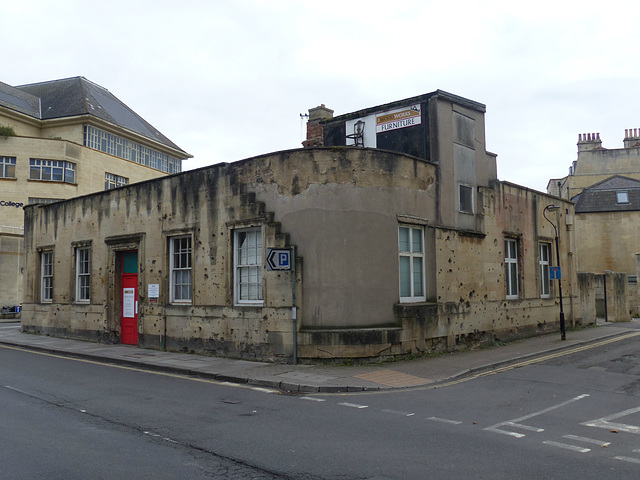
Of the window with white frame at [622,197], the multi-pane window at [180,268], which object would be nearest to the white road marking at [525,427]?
the multi-pane window at [180,268]

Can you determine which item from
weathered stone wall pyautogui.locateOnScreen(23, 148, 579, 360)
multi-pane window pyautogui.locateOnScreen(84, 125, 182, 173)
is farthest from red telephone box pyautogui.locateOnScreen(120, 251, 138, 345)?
multi-pane window pyautogui.locateOnScreen(84, 125, 182, 173)

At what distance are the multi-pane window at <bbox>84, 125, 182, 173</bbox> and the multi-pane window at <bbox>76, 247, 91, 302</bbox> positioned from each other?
33.9m

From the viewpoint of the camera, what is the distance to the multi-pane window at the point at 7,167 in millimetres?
45438

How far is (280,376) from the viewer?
445 inches

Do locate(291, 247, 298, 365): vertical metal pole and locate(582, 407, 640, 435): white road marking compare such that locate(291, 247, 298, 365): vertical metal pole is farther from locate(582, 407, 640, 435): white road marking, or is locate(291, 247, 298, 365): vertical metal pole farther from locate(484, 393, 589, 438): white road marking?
locate(582, 407, 640, 435): white road marking

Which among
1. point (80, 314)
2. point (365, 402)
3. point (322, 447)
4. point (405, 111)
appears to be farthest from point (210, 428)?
point (80, 314)

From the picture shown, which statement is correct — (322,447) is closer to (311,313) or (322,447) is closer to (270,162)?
(311,313)

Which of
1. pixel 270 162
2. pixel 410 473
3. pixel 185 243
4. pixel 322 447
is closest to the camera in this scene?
pixel 410 473

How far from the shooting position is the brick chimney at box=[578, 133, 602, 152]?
49438 millimetres

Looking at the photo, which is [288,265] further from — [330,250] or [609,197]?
[609,197]

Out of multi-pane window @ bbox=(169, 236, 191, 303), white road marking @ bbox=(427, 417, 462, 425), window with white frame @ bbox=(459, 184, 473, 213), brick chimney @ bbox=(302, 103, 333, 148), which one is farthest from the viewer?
brick chimney @ bbox=(302, 103, 333, 148)

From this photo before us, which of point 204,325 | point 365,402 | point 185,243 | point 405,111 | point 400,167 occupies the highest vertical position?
point 405,111

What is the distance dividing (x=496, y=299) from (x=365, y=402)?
9087 mm

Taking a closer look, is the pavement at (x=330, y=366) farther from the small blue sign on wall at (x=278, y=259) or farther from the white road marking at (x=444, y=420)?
the white road marking at (x=444, y=420)
